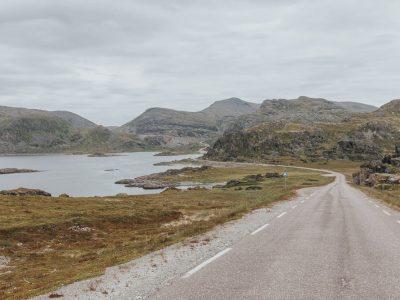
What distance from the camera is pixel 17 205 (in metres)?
48.7

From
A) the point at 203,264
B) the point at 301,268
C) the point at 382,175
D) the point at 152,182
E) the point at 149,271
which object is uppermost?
the point at 301,268

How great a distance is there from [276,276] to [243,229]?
1186cm

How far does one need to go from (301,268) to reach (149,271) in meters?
5.10

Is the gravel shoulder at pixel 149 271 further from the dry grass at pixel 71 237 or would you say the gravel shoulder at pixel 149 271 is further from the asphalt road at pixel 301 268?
the dry grass at pixel 71 237

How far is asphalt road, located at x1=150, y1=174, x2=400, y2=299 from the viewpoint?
1129 cm

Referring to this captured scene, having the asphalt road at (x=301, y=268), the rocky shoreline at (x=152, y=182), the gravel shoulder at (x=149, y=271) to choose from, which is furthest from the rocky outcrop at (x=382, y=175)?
the gravel shoulder at (x=149, y=271)

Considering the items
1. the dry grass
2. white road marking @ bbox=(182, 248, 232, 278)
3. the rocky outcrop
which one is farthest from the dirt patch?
the rocky outcrop

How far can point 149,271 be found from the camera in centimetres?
1470

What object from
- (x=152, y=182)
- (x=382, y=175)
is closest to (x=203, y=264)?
(x=382, y=175)

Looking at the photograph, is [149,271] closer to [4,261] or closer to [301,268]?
[301,268]

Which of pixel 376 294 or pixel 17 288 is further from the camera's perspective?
pixel 17 288

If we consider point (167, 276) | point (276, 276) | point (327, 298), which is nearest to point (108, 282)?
point (167, 276)

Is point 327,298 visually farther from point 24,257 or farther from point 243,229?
point 24,257

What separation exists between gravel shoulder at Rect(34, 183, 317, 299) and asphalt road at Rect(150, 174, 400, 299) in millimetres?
544
